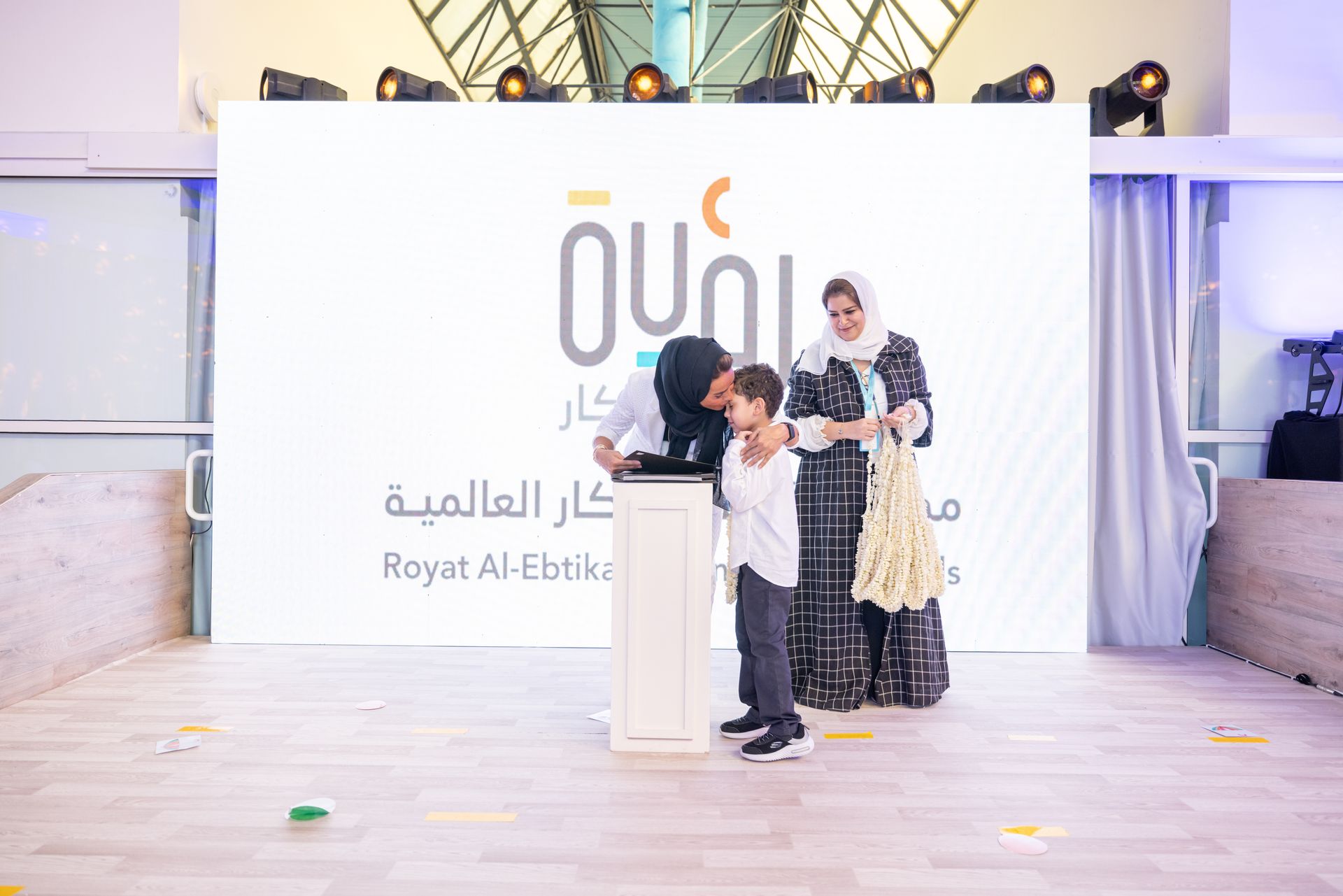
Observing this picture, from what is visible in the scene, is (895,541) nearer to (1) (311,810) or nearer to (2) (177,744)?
(1) (311,810)

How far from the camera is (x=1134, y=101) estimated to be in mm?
4551

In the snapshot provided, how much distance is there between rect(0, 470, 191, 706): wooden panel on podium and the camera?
3387 mm

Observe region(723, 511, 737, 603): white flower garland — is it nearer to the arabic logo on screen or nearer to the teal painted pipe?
the arabic logo on screen

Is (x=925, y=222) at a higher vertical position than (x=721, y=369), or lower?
higher

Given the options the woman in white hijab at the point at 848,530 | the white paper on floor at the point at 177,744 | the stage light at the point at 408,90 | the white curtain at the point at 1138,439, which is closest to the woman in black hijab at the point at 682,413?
the woman in white hijab at the point at 848,530

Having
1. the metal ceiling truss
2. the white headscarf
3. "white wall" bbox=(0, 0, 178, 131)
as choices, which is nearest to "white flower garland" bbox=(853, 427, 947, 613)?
the white headscarf

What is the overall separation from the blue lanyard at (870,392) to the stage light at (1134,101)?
2255 millimetres

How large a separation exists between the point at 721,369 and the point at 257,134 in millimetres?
A: 2924

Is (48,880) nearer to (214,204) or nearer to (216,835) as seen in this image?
(216,835)

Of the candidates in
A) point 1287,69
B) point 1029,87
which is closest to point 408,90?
point 1029,87

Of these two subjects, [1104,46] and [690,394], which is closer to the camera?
[690,394]

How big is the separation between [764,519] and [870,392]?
831 millimetres

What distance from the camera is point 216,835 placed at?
218cm

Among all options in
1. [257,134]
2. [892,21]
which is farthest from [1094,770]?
[892,21]
